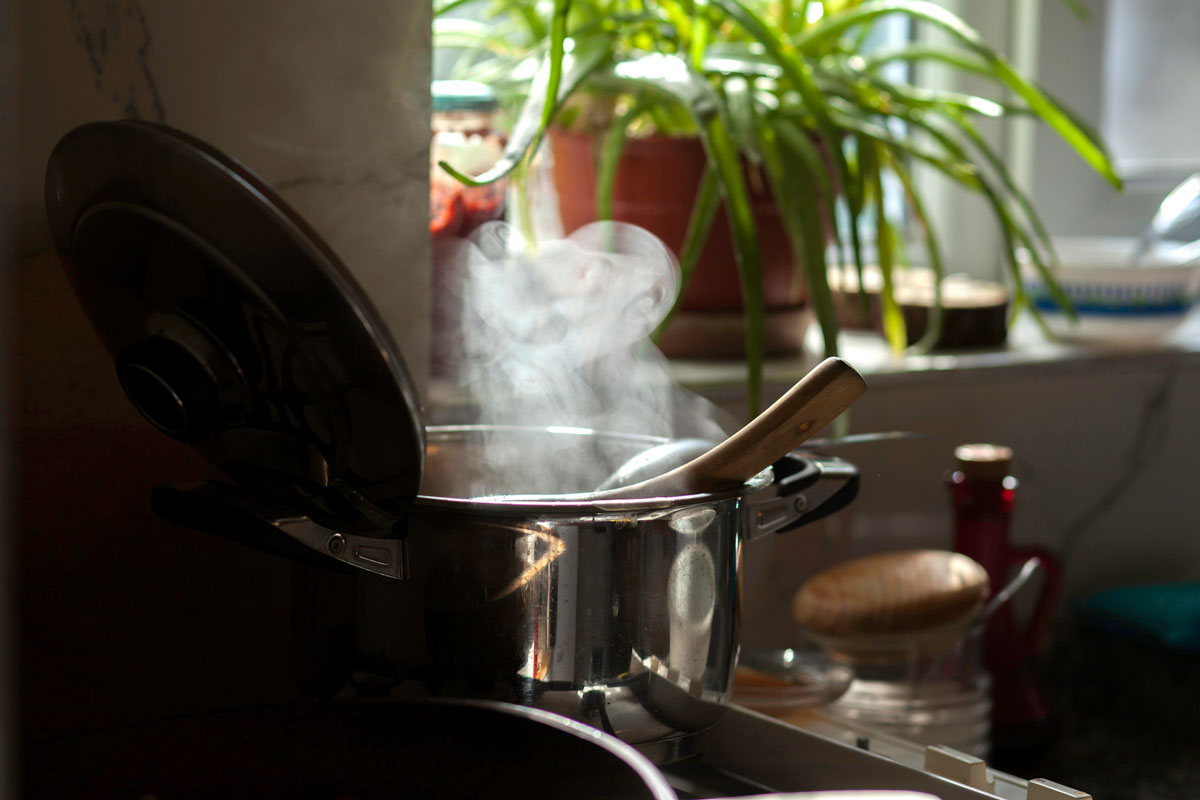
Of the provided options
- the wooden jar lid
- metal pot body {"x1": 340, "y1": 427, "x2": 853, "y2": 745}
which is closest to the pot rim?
metal pot body {"x1": 340, "y1": 427, "x2": 853, "y2": 745}

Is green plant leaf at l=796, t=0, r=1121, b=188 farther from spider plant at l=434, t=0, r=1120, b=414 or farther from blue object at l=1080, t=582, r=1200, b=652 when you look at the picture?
blue object at l=1080, t=582, r=1200, b=652

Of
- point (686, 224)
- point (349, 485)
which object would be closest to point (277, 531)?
point (349, 485)

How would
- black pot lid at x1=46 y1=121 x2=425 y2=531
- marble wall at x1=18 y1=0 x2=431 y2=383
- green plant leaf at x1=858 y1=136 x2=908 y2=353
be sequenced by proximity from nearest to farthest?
black pot lid at x1=46 y1=121 x2=425 y2=531, marble wall at x1=18 y1=0 x2=431 y2=383, green plant leaf at x1=858 y1=136 x2=908 y2=353

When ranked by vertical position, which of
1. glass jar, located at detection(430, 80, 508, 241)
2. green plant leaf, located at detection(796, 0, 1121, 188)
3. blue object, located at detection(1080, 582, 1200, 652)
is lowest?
blue object, located at detection(1080, 582, 1200, 652)

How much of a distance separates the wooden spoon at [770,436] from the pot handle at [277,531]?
9 centimetres

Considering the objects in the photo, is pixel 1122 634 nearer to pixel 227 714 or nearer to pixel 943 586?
pixel 943 586

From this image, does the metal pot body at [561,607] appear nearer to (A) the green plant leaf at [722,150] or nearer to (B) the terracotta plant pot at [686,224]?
(A) the green plant leaf at [722,150]

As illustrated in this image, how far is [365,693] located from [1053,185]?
3.93 ft

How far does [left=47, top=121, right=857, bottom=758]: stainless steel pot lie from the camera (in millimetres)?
399

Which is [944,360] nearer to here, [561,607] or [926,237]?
[926,237]

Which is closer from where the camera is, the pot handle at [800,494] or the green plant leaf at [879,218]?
the pot handle at [800,494]

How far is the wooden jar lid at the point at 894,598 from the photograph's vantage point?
714mm

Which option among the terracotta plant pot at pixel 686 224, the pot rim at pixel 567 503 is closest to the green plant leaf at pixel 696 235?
the terracotta plant pot at pixel 686 224

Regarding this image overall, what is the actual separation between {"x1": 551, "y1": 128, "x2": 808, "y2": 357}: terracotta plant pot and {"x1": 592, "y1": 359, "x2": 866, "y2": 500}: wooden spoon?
47 cm
